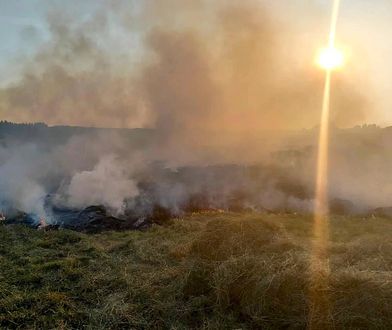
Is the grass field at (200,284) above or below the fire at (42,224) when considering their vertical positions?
below

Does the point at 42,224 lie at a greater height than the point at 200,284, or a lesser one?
greater

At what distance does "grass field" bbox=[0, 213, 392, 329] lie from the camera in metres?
5.21

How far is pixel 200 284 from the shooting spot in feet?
20.9

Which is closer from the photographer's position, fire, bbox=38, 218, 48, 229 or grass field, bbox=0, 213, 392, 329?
grass field, bbox=0, 213, 392, 329

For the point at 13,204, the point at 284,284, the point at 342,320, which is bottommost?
the point at 342,320

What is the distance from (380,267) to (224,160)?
16744mm

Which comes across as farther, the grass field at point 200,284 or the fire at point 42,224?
the fire at point 42,224

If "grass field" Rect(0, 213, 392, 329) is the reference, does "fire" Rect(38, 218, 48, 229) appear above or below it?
above

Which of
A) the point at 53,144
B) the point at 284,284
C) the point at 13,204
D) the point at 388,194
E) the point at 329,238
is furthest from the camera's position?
the point at 53,144

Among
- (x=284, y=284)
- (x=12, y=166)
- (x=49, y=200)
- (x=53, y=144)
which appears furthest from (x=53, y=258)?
(x=53, y=144)

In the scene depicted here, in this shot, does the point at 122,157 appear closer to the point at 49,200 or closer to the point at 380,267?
the point at 49,200

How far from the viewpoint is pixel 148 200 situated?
597 inches

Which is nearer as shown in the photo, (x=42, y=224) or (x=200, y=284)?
(x=200, y=284)

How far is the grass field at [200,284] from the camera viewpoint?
5.21 meters
